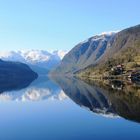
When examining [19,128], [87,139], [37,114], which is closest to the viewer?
[87,139]

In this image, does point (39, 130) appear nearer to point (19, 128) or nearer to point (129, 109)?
point (19, 128)

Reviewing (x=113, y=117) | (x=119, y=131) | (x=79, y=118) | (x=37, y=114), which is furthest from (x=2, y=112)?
(x=119, y=131)

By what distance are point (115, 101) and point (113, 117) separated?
35.0 meters

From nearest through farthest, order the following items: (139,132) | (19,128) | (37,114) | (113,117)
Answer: (139,132) < (19,128) < (113,117) < (37,114)

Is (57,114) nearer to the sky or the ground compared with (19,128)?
nearer to the ground

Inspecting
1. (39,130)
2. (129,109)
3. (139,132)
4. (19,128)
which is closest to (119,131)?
(139,132)

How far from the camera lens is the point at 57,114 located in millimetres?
103688

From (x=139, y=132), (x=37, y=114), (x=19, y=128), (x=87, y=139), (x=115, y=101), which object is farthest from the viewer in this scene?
(x=115, y=101)

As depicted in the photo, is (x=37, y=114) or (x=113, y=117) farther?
(x=37, y=114)

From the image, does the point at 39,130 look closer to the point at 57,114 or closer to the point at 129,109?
the point at 57,114

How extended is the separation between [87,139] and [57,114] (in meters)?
39.2

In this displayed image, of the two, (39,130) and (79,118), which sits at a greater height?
(39,130)

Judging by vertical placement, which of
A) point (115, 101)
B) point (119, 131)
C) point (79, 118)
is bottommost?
point (115, 101)

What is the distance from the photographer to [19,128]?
7775cm
